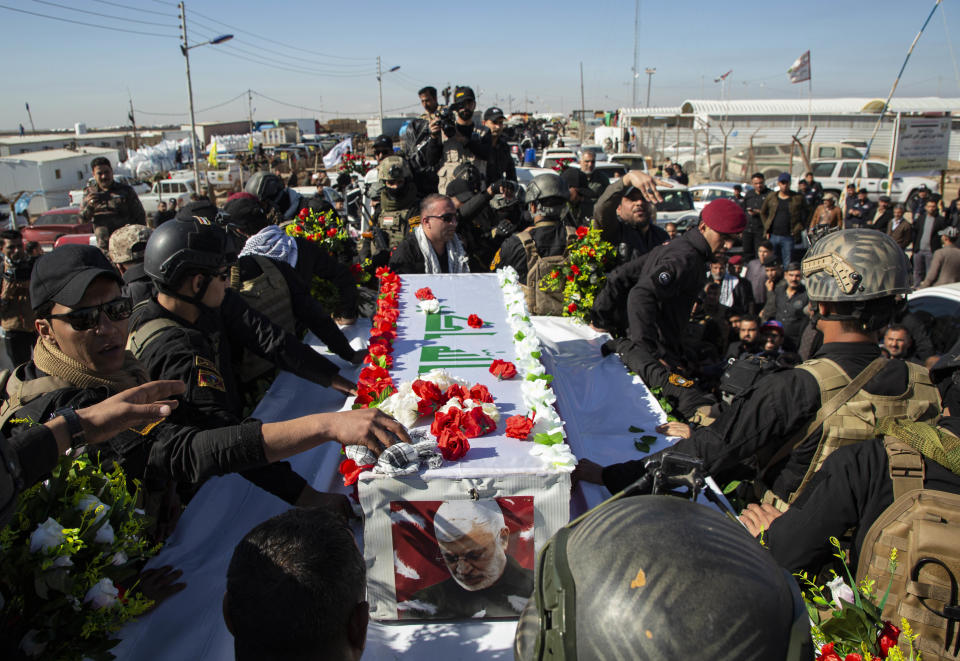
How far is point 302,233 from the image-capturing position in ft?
17.5

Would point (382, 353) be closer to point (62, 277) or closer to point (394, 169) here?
point (62, 277)

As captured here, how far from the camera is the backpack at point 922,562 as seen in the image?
1.62 m

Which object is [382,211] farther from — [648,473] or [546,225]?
[648,473]

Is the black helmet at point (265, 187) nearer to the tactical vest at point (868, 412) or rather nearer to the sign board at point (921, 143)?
the tactical vest at point (868, 412)

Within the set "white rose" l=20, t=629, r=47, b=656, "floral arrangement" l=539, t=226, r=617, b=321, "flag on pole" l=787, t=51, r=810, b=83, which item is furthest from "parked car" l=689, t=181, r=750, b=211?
"white rose" l=20, t=629, r=47, b=656

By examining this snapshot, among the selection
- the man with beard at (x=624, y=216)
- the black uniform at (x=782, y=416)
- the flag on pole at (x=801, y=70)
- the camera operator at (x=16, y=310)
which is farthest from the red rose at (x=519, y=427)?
the flag on pole at (x=801, y=70)

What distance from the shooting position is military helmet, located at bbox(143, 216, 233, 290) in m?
2.89

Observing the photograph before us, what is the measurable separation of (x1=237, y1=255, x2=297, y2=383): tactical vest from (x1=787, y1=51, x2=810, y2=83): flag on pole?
21.0 metres

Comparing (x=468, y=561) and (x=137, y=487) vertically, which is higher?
(x=137, y=487)

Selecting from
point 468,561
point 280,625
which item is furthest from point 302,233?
point 280,625

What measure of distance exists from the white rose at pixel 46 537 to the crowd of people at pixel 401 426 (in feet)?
0.47

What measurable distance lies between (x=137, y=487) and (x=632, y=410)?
9.00 feet

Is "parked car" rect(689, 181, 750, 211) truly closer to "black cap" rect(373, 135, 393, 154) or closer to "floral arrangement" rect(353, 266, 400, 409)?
"black cap" rect(373, 135, 393, 154)

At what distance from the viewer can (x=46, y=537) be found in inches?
65.1
